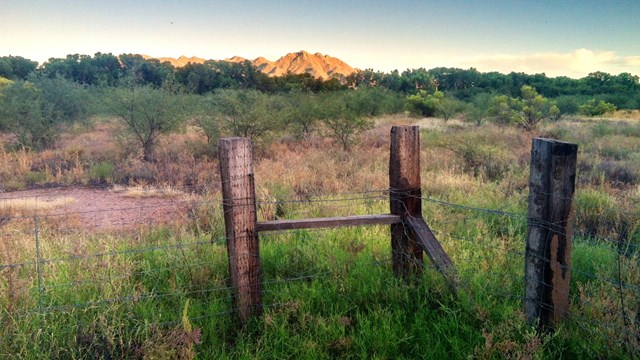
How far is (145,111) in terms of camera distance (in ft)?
59.2

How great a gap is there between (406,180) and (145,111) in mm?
16319

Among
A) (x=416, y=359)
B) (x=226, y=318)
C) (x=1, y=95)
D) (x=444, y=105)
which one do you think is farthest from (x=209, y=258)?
(x=444, y=105)

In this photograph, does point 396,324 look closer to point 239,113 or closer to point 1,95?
point 239,113

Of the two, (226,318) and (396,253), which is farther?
(396,253)

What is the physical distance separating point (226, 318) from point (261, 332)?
375 millimetres

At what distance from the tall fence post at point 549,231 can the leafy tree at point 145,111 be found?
16534 mm

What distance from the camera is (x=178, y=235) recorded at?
21.4 ft

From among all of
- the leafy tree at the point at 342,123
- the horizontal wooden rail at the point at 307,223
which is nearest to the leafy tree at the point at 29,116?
the leafy tree at the point at 342,123

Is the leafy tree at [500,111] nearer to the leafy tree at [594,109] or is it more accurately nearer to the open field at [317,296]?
the leafy tree at [594,109]

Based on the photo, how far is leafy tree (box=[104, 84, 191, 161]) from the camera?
17.9m

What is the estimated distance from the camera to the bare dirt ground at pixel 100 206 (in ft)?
28.8

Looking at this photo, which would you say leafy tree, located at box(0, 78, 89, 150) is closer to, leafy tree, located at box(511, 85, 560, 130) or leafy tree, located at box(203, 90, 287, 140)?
leafy tree, located at box(203, 90, 287, 140)

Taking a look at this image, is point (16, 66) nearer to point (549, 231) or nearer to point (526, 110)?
point (526, 110)

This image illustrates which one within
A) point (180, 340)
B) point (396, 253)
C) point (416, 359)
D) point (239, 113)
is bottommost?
point (416, 359)
